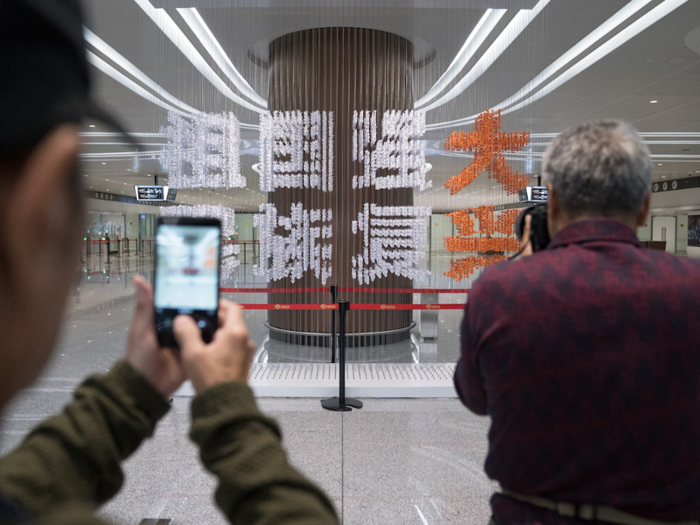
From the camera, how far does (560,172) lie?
1141mm

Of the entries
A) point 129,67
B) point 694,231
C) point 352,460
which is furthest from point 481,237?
point 694,231

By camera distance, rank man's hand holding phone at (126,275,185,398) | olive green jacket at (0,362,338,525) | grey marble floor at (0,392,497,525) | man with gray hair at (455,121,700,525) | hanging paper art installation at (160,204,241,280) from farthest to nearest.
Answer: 1. hanging paper art installation at (160,204,241,280)
2. grey marble floor at (0,392,497,525)
3. man with gray hair at (455,121,700,525)
4. man's hand holding phone at (126,275,185,398)
5. olive green jacket at (0,362,338,525)

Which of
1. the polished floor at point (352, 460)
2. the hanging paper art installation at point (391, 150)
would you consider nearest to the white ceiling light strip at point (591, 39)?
the hanging paper art installation at point (391, 150)

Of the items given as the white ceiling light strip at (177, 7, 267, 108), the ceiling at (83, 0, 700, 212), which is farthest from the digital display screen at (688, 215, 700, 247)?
the white ceiling light strip at (177, 7, 267, 108)

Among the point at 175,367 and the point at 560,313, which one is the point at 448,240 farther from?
the point at 175,367

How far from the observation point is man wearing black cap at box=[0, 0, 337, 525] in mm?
304

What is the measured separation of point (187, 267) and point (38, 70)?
551mm

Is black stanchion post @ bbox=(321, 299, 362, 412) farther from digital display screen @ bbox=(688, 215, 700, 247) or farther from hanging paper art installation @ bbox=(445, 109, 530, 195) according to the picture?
digital display screen @ bbox=(688, 215, 700, 247)

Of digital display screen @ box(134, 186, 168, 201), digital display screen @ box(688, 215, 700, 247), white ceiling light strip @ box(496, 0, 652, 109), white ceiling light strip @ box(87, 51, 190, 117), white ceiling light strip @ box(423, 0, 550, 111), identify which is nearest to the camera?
white ceiling light strip @ box(423, 0, 550, 111)

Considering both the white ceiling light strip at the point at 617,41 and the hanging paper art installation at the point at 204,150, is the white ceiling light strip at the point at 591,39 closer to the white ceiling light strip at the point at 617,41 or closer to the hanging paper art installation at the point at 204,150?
the white ceiling light strip at the point at 617,41

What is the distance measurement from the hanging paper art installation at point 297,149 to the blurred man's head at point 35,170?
6448 mm

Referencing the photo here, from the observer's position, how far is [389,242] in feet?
22.4

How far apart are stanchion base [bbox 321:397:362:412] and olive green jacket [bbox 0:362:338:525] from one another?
397cm

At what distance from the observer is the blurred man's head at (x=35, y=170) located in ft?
0.98
